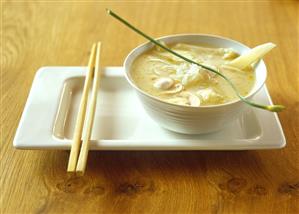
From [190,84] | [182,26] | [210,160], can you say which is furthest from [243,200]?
[182,26]

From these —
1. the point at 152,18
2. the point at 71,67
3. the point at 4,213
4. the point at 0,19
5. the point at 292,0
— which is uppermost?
the point at 292,0

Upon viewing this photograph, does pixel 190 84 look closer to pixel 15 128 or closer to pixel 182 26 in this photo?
pixel 15 128

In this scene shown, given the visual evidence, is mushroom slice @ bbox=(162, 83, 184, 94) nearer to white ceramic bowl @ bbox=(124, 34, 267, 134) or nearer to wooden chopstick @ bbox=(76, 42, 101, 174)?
white ceramic bowl @ bbox=(124, 34, 267, 134)

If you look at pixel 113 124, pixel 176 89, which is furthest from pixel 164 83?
pixel 113 124

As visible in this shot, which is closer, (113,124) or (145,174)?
(145,174)

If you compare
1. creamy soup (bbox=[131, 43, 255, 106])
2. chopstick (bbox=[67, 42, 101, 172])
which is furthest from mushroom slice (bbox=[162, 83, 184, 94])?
chopstick (bbox=[67, 42, 101, 172])

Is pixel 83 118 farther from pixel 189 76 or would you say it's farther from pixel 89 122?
pixel 189 76

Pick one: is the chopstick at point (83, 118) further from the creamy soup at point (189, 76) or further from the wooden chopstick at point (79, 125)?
the creamy soup at point (189, 76)
